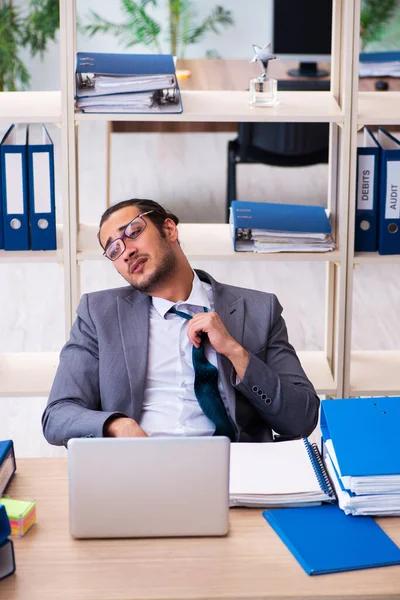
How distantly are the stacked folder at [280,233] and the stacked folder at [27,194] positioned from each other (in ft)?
2.05

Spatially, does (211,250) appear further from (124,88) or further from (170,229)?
(170,229)

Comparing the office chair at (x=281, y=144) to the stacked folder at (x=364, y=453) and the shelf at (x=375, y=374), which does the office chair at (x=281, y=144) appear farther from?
the stacked folder at (x=364, y=453)

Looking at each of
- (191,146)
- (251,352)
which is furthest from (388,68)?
(251,352)

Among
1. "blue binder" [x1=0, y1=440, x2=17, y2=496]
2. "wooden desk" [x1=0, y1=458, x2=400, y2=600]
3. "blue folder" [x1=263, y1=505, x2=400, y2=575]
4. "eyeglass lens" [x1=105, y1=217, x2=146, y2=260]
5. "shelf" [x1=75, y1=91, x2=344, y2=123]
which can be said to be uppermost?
"shelf" [x1=75, y1=91, x2=344, y2=123]

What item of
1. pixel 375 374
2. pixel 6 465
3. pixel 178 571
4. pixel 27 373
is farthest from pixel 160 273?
pixel 375 374

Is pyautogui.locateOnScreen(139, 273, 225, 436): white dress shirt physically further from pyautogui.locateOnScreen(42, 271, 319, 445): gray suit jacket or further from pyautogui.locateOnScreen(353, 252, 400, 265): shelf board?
pyautogui.locateOnScreen(353, 252, 400, 265): shelf board

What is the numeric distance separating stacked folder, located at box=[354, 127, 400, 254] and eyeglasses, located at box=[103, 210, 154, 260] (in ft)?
3.34

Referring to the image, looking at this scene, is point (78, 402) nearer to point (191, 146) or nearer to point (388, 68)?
point (388, 68)

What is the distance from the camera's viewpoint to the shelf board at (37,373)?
3.18 meters

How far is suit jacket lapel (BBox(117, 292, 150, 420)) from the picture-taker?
2268 millimetres

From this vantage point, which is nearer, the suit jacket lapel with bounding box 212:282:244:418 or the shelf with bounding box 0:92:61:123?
the suit jacket lapel with bounding box 212:282:244:418

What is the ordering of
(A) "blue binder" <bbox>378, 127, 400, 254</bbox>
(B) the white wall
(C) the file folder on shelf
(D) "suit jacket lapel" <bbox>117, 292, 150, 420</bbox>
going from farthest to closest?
(B) the white wall → (A) "blue binder" <bbox>378, 127, 400, 254</bbox> → (C) the file folder on shelf → (D) "suit jacket lapel" <bbox>117, 292, 150, 420</bbox>

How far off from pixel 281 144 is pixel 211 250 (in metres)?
2.76

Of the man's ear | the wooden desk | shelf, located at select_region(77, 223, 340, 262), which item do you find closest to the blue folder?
the wooden desk
